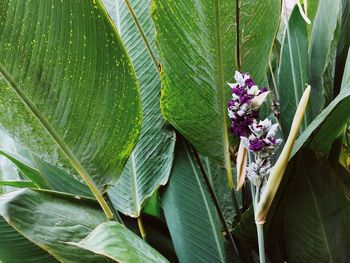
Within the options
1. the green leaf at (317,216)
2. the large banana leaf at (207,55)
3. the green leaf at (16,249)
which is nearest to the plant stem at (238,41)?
the large banana leaf at (207,55)

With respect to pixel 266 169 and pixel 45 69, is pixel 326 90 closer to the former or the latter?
pixel 266 169

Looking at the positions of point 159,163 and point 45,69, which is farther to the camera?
point 159,163

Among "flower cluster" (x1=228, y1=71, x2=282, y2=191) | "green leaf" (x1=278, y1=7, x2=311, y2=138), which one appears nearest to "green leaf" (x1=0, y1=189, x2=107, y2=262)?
"flower cluster" (x1=228, y1=71, x2=282, y2=191)

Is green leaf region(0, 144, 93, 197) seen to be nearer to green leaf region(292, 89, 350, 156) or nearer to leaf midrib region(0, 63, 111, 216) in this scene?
leaf midrib region(0, 63, 111, 216)

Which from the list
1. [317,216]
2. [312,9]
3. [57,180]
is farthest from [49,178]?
[312,9]

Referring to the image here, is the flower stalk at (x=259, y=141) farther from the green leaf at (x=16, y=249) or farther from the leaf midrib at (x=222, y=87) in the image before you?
the green leaf at (x=16, y=249)

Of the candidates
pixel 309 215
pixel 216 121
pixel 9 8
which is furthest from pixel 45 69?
pixel 309 215
